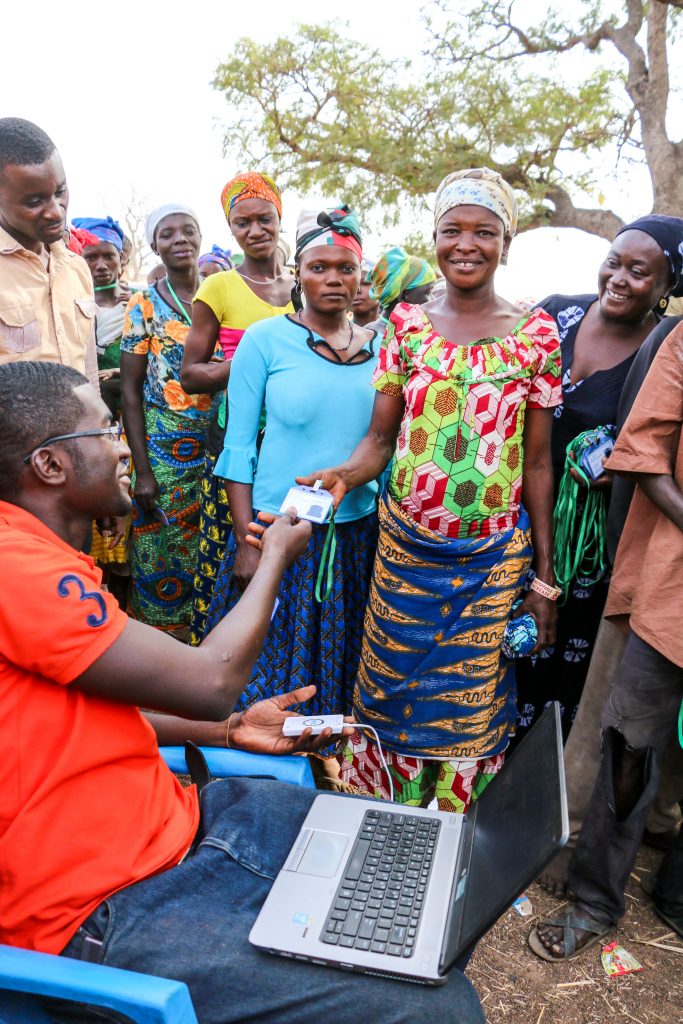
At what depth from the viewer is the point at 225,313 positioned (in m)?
3.17

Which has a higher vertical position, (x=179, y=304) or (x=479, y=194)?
(x=479, y=194)

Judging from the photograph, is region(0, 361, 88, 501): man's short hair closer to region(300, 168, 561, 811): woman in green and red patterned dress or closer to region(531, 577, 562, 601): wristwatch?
region(300, 168, 561, 811): woman in green and red patterned dress

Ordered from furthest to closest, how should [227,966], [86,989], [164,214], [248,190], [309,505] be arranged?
[164,214], [248,190], [309,505], [227,966], [86,989]

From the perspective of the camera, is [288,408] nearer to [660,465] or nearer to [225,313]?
[225,313]

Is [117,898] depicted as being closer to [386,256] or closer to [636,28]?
[386,256]

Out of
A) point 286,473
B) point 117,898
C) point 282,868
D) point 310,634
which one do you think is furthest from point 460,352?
point 117,898

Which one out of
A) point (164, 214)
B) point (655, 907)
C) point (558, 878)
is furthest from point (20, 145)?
point (655, 907)

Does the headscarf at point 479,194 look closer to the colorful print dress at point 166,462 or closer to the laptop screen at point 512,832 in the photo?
the laptop screen at point 512,832

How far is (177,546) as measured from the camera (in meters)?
3.69

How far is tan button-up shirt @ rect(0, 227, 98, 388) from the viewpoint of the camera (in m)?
2.69

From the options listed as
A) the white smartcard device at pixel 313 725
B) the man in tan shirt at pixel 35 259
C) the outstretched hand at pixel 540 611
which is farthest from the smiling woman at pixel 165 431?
the white smartcard device at pixel 313 725

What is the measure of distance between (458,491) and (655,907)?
146 cm

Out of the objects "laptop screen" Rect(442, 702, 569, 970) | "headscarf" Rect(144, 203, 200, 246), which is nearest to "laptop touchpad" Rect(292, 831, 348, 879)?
"laptop screen" Rect(442, 702, 569, 970)

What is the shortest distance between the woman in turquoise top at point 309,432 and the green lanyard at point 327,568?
0.8 inches
